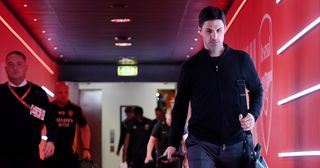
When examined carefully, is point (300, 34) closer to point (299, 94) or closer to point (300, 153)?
point (299, 94)

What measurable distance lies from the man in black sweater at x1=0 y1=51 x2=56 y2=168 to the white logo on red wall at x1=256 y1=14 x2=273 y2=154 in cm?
229

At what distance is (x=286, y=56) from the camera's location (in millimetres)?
5297

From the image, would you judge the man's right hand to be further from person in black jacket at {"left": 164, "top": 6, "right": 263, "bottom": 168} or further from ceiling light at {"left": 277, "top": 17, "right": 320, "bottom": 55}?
ceiling light at {"left": 277, "top": 17, "right": 320, "bottom": 55}

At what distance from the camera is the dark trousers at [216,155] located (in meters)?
3.11

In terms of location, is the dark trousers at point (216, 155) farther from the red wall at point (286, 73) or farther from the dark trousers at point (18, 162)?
the dark trousers at point (18, 162)

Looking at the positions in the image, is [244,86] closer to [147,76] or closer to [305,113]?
[305,113]

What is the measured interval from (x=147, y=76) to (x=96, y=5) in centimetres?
681

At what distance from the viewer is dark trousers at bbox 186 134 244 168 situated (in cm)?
311

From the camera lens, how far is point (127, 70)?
15.7 meters

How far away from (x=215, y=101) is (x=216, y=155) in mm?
271

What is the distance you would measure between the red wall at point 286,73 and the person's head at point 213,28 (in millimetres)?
1204

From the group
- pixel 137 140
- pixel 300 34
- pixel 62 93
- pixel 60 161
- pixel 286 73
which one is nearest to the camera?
pixel 300 34

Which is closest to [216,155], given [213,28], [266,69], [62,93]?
[213,28]

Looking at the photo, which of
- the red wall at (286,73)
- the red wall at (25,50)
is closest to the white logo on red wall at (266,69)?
the red wall at (286,73)
